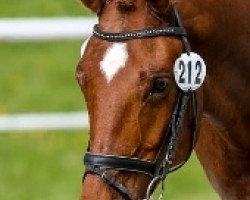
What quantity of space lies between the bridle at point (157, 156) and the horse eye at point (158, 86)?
0.13m

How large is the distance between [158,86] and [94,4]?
496 millimetres

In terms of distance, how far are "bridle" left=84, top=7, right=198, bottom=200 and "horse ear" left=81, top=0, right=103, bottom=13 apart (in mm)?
116

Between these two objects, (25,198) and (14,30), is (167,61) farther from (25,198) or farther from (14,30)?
(25,198)

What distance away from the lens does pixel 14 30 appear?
324 inches

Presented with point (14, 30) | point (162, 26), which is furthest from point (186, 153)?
point (14, 30)

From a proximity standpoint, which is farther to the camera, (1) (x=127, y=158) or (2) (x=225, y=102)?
(2) (x=225, y=102)

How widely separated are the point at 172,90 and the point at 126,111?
25 cm

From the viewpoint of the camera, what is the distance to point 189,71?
532 centimetres

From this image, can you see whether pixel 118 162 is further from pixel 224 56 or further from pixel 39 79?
pixel 39 79

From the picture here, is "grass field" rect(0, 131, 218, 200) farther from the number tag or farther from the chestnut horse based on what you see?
the number tag

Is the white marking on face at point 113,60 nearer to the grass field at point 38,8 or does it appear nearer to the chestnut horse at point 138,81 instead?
the chestnut horse at point 138,81

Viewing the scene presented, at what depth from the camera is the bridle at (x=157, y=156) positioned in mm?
5137

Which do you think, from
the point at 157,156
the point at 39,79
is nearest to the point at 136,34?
the point at 157,156

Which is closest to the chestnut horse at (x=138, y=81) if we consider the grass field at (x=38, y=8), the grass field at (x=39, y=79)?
the grass field at (x=39, y=79)
